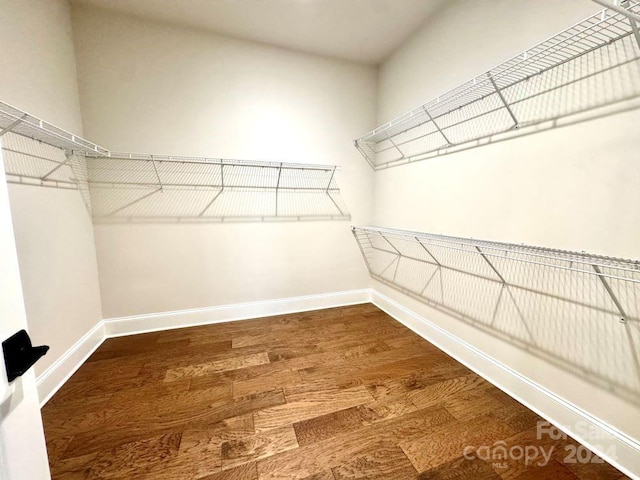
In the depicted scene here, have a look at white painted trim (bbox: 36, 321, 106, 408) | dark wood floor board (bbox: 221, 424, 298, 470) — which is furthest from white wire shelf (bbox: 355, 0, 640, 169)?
white painted trim (bbox: 36, 321, 106, 408)

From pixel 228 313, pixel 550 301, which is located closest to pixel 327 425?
pixel 550 301

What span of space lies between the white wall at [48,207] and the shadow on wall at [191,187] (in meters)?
0.18

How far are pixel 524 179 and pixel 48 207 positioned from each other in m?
2.75

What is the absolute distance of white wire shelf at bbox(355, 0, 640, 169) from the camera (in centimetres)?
101

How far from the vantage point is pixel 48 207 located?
1503 mm

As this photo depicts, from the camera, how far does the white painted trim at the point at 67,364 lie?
1.39 meters

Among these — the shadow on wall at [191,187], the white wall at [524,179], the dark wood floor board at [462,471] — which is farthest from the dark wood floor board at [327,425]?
the shadow on wall at [191,187]

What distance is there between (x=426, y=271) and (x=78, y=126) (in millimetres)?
2864

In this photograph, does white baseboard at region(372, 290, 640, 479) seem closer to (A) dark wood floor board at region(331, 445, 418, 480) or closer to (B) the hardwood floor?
(B) the hardwood floor

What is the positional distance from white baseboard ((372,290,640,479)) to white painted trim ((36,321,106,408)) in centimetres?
251

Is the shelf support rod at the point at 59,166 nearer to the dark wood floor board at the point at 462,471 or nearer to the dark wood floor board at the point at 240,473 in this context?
the dark wood floor board at the point at 240,473

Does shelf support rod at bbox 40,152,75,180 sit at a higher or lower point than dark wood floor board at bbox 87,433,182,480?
higher

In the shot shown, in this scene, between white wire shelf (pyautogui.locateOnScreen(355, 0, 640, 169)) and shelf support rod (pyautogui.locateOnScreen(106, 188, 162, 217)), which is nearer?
white wire shelf (pyautogui.locateOnScreen(355, 0, 640, 169))

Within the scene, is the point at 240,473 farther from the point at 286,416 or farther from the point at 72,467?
the point at 72,467
